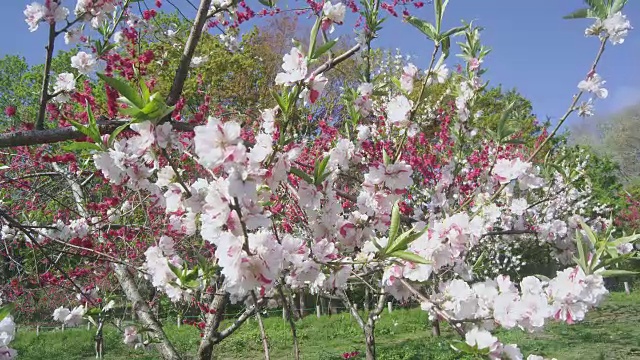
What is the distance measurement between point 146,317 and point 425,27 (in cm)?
275

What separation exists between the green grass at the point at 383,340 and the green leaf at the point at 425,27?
20.8 ft

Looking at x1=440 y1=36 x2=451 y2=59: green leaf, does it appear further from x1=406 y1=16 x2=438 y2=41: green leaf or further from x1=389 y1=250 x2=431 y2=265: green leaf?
x1=389 y1=250 x2=431 y2=265: green leaf

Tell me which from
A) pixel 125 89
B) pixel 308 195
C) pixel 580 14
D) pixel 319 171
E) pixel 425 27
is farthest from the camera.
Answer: pixel 580 14

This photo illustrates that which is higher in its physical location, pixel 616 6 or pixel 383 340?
pixel 616 6

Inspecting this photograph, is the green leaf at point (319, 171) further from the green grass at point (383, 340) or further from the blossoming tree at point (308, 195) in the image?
A: the green grass at point (383, 340)

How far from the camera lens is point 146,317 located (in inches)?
135

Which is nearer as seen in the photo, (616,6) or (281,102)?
(281,102)

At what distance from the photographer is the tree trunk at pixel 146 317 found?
312 centimetres

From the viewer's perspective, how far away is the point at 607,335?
862cm

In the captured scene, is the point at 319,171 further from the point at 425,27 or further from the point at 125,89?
the point at 425,27

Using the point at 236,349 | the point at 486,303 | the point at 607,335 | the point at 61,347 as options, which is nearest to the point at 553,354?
the point at 607,335

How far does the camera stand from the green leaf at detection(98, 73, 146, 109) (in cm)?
99

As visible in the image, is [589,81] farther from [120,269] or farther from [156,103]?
[120,269]

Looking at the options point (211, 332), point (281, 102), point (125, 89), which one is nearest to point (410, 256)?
point (281, 102)
